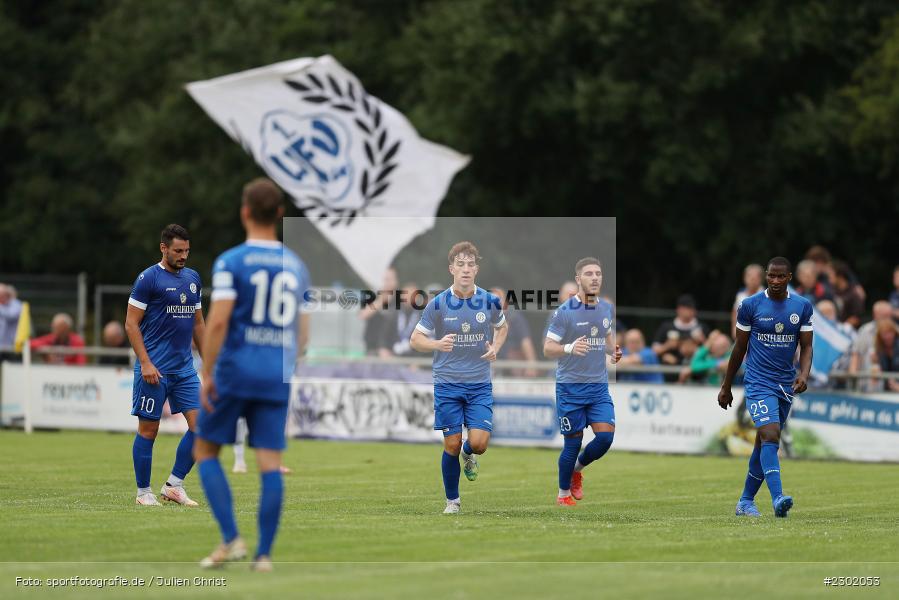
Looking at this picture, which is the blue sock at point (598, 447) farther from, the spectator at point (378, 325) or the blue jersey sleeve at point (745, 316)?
the spectator at point (378, 325)

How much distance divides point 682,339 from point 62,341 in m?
12.1

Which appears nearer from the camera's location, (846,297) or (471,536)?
(471,536)

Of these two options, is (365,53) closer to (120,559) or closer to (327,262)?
(327,262)

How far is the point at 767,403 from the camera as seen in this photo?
13.9m

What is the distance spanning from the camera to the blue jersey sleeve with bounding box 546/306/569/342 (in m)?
14.8

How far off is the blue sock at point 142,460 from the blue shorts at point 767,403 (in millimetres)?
5680

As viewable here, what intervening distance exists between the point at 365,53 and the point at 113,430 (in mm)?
17903

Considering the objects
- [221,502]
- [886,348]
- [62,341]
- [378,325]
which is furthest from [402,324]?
[221,502]

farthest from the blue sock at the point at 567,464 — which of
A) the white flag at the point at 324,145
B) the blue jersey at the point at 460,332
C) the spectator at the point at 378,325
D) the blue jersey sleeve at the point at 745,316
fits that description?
the white flag at the point at 324,145

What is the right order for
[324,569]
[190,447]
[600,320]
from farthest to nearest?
[600,320], [190,447], [324,569]

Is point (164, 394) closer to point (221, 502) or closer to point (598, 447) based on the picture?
point (598, 447)

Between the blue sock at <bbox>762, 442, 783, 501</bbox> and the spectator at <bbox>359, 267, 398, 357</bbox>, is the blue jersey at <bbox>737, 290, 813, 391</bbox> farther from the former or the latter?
the spectator at <bbox>359, 267, 398, 357</bbox>

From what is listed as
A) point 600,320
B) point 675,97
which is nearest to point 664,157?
point 675,97

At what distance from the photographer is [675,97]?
3612cm
